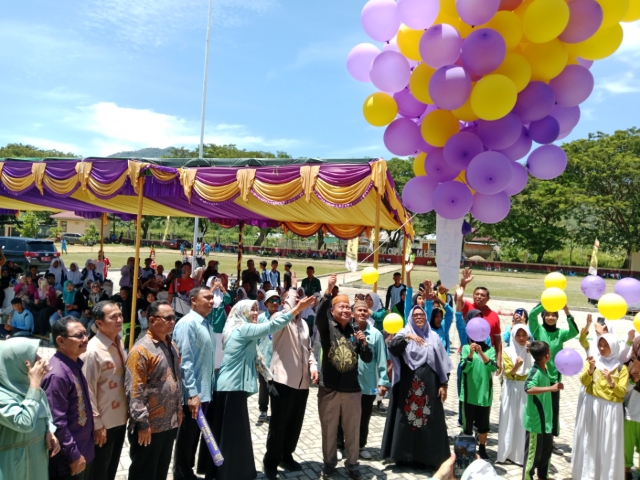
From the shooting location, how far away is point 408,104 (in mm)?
4172

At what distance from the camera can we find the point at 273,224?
495 inches

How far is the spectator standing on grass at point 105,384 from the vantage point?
2.79m

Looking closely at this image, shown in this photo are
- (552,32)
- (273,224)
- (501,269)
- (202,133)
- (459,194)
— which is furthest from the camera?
(501,269)

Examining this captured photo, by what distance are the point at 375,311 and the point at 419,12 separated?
4103 millimetres

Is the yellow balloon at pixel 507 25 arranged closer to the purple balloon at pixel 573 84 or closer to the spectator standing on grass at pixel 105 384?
the purple balloon at pixel 573 84

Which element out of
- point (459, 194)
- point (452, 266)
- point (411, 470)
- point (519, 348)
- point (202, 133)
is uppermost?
point (202, 133)

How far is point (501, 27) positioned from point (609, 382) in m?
2.95

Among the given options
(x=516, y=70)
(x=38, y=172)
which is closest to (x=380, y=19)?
(x=516, y=70)

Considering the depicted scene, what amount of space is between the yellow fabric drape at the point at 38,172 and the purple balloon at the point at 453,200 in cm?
654

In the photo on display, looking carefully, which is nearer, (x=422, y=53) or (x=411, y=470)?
(x=422, y=53)

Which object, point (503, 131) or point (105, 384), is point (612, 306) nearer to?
point (503, 131)

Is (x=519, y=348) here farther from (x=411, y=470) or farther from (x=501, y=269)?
(x=501, y=269)

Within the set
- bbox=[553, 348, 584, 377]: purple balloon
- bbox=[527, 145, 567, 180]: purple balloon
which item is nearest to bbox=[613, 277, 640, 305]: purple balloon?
bbox=[553, 348, 584, 377]: purple balloon

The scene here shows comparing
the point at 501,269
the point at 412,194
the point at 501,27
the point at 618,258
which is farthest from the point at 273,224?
the point at 618,258
